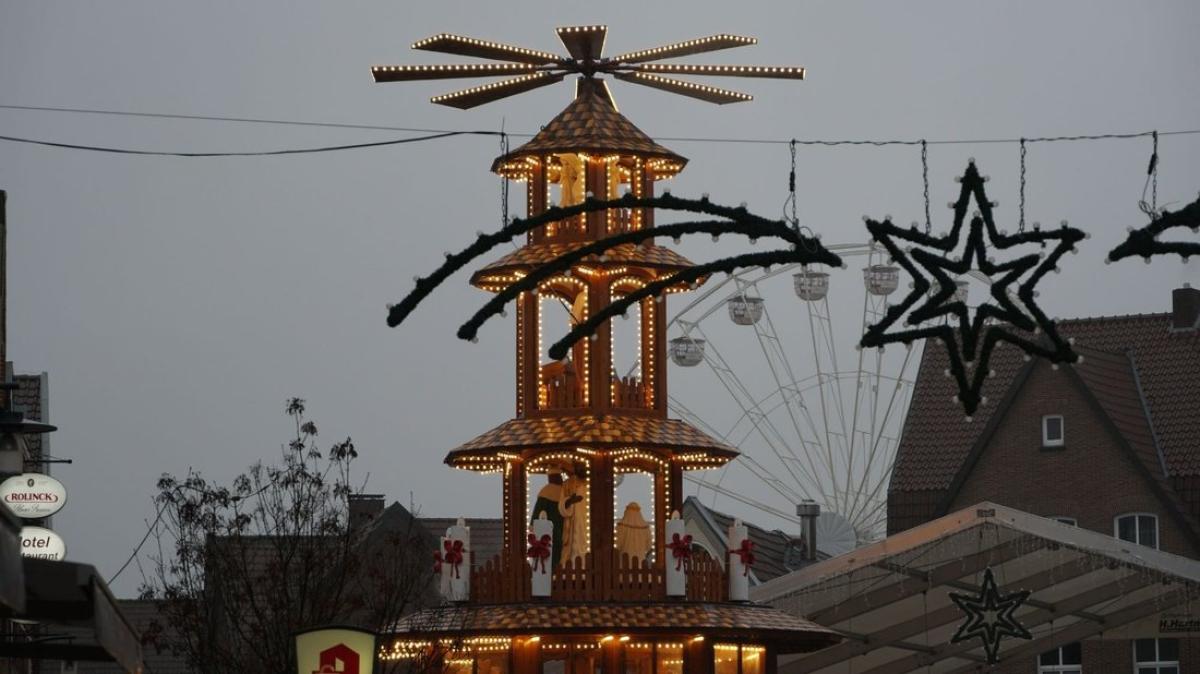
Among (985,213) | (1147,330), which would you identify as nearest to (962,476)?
(1147,330)

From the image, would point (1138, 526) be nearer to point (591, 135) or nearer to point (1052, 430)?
point (1052, 430)

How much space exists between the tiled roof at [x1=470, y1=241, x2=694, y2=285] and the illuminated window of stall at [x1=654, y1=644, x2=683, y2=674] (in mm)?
4675

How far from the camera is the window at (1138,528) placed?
175 ft

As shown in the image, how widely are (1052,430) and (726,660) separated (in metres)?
26.0

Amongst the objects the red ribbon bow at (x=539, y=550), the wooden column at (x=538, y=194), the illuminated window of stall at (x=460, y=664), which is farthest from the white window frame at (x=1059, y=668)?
the red ribbon bow at (x=539, y=550)

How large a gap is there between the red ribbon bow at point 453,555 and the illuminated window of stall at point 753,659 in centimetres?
367

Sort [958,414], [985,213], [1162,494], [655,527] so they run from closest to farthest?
[985,213]
[655,527]
[1162,494]
[958,414]

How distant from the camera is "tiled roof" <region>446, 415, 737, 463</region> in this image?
30703mm

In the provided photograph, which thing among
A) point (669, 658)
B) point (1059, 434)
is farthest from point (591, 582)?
point (1059, 434)

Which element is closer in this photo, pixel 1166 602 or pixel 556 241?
pixel 556 241

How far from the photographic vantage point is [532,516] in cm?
3231

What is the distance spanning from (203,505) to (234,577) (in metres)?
0.92

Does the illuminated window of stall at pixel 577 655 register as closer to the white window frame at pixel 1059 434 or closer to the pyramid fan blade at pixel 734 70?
the pyramid fan blade at pixel 734 70

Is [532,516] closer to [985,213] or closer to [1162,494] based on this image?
[985,213]
